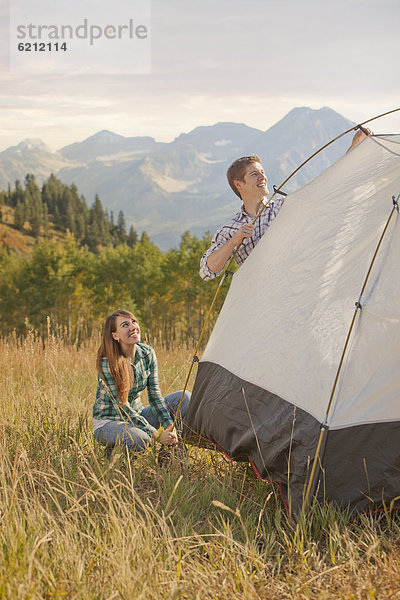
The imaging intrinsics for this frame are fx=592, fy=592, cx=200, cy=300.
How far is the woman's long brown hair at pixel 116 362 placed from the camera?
4.46 metres

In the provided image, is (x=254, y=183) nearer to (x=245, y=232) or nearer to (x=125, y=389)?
(x=245, y=232)

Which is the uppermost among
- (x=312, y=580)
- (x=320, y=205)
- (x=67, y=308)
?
(x=320, y=205)

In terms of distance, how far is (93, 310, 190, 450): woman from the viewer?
431 centimetres

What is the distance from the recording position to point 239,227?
14.4 feet

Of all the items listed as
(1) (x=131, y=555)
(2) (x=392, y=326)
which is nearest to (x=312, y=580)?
(1) (x=131, y=555)

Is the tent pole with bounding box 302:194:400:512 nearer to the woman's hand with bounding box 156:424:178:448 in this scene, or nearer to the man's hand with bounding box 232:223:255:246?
the man's hand with bounding box 232:223:255:246

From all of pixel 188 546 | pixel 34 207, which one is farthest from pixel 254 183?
pixel 34 207

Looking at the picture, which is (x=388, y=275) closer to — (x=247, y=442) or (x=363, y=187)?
(x=363, y=187)

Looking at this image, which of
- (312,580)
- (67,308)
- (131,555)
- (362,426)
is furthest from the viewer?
(67,308)

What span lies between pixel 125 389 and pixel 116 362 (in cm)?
22

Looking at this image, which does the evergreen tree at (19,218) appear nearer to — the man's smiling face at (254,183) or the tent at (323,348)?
the man's smiling face at (254,183)

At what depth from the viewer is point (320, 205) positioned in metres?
3.92

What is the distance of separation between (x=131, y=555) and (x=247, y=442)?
1.18 meters

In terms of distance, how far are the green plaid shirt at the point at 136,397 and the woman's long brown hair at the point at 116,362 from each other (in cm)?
4
